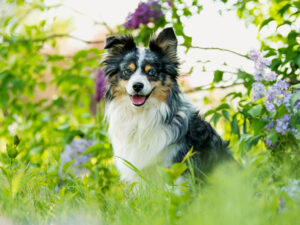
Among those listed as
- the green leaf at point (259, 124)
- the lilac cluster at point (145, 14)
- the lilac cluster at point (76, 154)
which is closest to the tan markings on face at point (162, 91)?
the lilac cluster at point (145, 14)

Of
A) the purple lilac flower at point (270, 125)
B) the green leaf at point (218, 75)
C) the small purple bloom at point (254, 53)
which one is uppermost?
the small purple bloom at point (254, 53)

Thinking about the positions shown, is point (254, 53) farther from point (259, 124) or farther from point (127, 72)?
point (127, 72)

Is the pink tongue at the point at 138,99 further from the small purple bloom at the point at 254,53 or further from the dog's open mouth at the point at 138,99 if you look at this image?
the small purple bloom at the point at 254,53

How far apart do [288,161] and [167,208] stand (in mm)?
1310

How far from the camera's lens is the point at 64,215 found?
7.28 feet

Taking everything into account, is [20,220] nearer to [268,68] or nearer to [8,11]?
[268,68]

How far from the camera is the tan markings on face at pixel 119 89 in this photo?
12.3 feet

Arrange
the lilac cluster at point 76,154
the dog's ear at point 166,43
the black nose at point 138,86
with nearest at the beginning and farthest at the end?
the black nose at point 138,86
the dog's ear at point 166,43
the lilac cluster at point 76,154

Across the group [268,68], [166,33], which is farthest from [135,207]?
[166,33]

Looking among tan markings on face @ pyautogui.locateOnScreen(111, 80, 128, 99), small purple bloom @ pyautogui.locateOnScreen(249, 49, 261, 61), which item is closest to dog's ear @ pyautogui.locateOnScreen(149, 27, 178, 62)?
tan markings on face @ pyautogui.locateOnScreen(111, 80, 128, 99)

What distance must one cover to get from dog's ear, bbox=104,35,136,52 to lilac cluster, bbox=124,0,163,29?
1.23ft

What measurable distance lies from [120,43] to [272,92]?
172 centimetres

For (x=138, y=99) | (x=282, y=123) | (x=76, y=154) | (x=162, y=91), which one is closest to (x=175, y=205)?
(x=282, y=123)

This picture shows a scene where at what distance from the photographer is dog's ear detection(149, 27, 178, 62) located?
371cm
